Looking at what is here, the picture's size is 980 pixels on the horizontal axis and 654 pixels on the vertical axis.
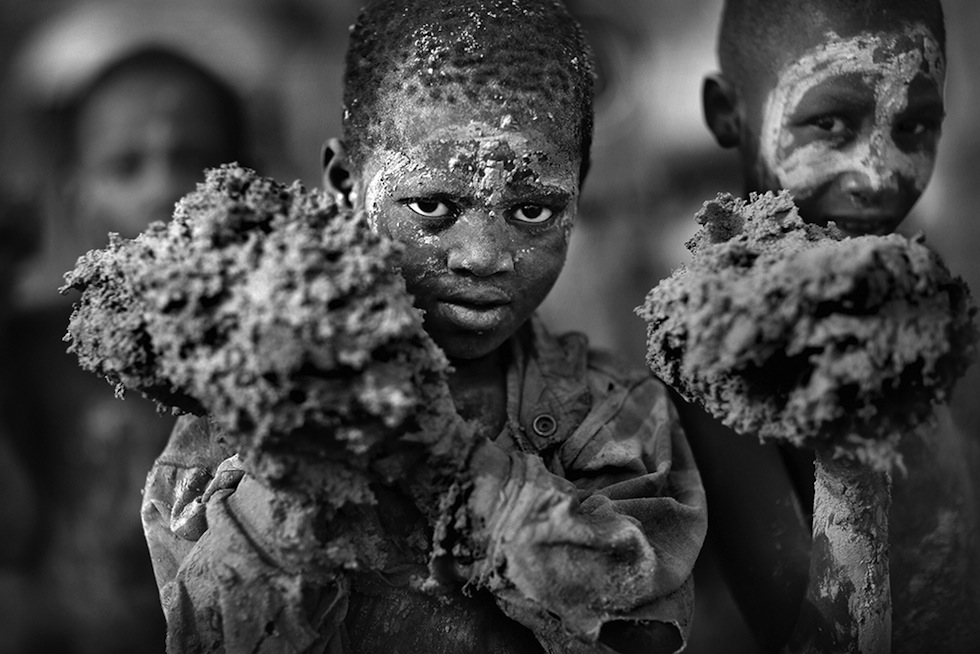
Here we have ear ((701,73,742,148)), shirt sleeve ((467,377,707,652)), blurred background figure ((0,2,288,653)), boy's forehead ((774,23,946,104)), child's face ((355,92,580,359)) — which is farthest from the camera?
blurred background figure ((0,2,288,653))

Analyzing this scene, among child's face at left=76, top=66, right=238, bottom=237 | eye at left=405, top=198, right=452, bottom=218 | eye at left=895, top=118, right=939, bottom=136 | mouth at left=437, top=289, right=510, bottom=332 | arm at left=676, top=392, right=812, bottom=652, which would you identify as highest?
child's face at left=76, top=66, right=238, bottom=237

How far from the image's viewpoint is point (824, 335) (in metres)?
0.83

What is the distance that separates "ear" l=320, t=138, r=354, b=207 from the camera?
4.07 feet

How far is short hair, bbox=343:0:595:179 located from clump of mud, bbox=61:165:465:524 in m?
0.25

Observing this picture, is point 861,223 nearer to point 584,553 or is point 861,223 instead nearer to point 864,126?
point 864,126

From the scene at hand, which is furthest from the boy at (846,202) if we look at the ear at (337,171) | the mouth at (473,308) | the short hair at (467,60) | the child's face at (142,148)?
the child's face at (142,148)

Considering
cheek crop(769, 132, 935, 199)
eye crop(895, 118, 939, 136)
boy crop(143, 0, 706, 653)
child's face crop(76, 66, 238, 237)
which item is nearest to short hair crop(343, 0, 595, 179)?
boy crop(143, 0, 706, 653)

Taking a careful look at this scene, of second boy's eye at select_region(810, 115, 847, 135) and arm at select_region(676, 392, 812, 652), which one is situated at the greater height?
second boy's eye at select_region(810, 115, 847, 135)

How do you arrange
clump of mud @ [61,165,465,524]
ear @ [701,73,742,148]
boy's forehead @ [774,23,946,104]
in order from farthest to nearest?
ear @ [701,73,742,148], boy's forehead @ [774,23,946,104], clump of mud @ [61,165,465,524]

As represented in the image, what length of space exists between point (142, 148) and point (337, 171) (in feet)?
2.77

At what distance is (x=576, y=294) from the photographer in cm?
212

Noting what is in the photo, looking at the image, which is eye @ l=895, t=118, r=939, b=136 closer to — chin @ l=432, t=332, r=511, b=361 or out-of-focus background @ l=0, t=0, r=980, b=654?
out-of-focus background @ l=0, t=0, r=980, b=654

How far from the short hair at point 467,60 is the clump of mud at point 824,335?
0.30 m

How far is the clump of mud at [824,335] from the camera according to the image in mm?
832
